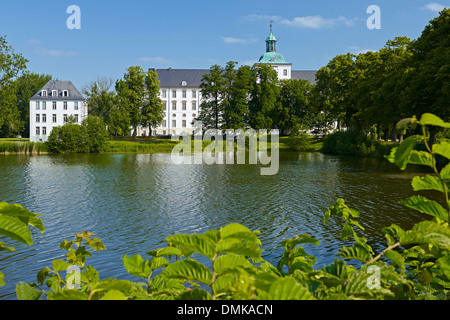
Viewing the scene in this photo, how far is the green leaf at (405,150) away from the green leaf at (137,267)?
57.8 inches

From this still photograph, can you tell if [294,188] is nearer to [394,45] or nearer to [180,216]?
[180,216]

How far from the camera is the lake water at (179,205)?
11.0 meters

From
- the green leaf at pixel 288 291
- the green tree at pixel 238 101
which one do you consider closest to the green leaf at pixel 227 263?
the green leaf at pixel 288 291

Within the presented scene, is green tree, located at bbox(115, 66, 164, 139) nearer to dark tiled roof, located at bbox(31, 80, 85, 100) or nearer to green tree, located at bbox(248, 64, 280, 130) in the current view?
dark tiled roof, located at bbox(31, 80, 85, 100)

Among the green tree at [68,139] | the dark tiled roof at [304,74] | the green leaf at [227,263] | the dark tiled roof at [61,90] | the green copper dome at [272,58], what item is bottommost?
the green leaf at [227,263]

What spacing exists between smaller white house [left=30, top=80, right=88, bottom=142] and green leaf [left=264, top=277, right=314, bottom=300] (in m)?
75.9

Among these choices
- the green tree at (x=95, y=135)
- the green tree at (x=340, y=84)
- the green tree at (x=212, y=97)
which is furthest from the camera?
the green tree at (x=212, y=97)

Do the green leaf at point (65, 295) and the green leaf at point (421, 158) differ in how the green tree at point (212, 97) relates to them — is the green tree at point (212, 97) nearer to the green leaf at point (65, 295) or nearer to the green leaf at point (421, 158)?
the green leaf at point (421, 158)

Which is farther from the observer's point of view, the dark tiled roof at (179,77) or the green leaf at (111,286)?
the dark tiled roof at (179,77)

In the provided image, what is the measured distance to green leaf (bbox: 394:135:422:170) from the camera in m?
1.54

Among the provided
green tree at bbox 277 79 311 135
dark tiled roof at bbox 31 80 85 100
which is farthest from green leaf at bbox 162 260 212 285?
dark tiled roof at bbox 31 80 85 100

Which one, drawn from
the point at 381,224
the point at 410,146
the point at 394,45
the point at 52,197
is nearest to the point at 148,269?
the point at 410,146

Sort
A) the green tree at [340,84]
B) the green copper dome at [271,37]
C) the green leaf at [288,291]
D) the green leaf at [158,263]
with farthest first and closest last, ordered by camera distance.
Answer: the green copper dome at [271,37], the green tree at [340,84], the green leaf at [158,263], the green leaf at [288,291]
